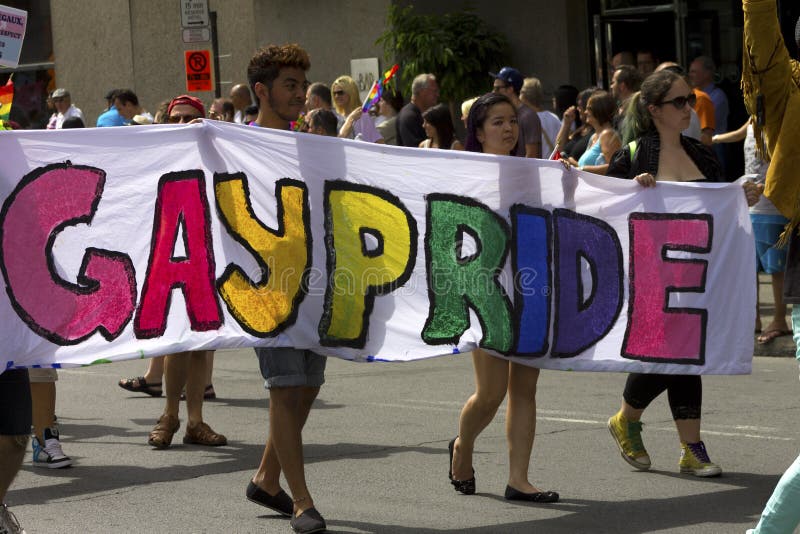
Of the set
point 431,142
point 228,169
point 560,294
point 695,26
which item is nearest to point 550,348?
point 560,294

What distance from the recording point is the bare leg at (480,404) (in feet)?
22.5

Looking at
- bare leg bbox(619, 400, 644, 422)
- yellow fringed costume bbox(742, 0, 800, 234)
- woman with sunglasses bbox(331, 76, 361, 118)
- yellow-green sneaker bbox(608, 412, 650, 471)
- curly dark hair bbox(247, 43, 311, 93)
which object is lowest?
yellow-green sneaker bbox(608, 412, 650, 471)

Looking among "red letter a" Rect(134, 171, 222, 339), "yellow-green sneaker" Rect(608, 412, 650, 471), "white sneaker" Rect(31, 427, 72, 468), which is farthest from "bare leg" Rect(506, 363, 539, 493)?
"white sneaker" Rect(31, 427, 72, 468)

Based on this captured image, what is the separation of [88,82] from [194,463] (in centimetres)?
1730

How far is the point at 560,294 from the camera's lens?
22.7 ft

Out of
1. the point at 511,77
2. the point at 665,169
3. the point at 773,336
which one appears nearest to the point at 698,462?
the point at 665,169

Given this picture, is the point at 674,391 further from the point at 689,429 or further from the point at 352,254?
the point at 352,254

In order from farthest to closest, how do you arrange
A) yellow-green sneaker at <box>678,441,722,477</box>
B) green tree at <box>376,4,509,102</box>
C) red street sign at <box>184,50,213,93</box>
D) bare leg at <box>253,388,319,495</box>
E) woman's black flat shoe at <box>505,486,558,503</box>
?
green tree at <box>376,4,509,102</box>, red street sign at <box>184,50,213,93</box>, yellow-green sneaker at <box>678,441,722,477</box>, woman's black flat shoe at <box>505,486,558,503</box>, bare leg at <box>253,388,319,495</box>

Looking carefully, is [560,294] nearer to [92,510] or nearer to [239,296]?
[239,296]

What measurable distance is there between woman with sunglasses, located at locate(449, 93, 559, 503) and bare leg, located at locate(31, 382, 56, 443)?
101 inches

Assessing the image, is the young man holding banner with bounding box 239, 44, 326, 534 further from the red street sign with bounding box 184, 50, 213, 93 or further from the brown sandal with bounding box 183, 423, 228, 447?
the red street sign with bounding box 184, 50, 213, 93

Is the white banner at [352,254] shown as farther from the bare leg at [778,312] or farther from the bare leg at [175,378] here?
the bare leg at [778,312]

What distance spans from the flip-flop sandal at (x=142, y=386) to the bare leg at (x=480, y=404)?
434 cm

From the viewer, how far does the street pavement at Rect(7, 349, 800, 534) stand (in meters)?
6.58
